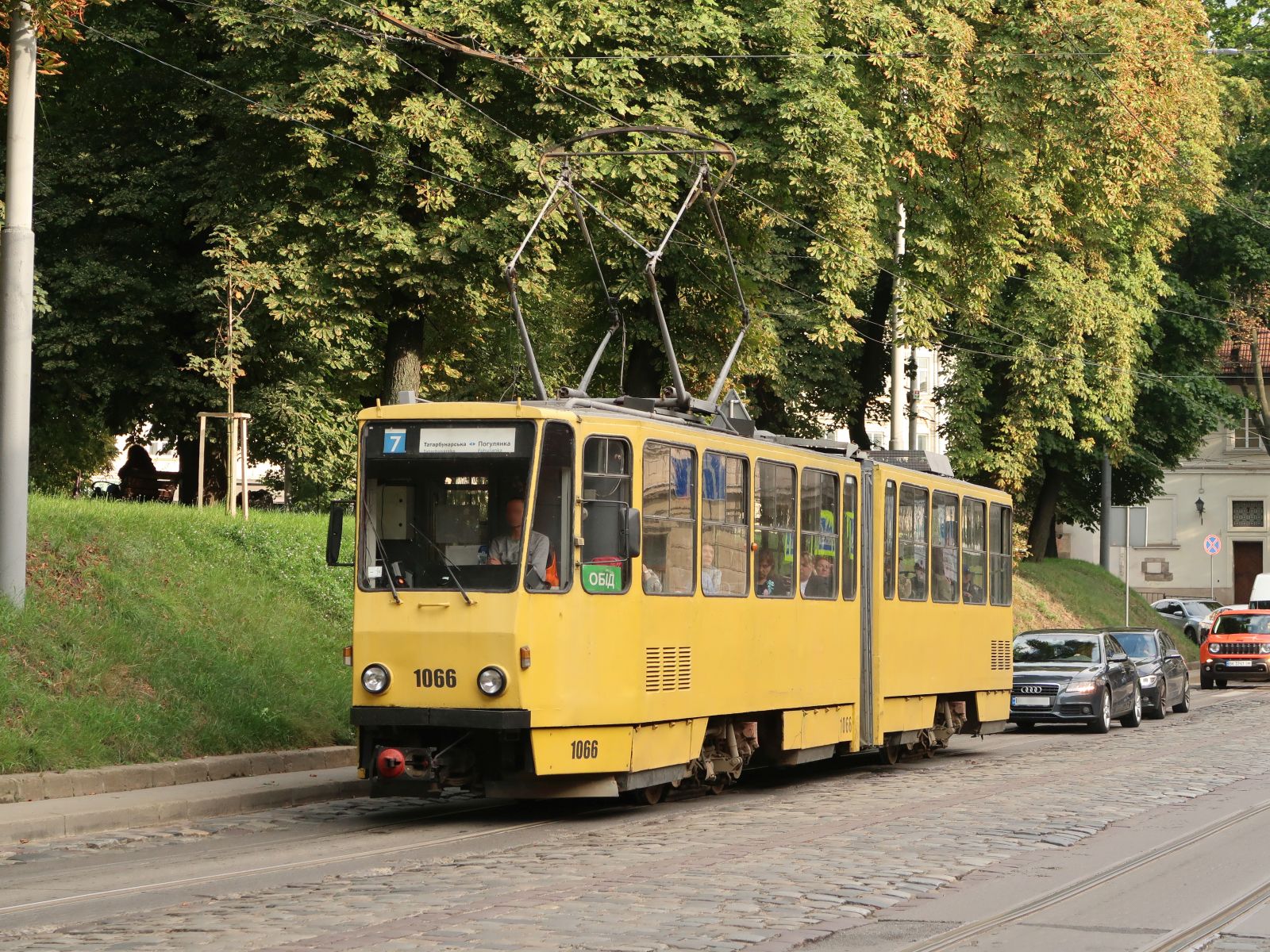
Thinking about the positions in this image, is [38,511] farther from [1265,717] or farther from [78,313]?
[1265,717]

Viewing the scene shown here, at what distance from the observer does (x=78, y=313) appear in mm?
28938

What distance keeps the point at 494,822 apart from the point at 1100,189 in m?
22.6

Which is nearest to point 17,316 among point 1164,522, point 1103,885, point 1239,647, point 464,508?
point 464,508

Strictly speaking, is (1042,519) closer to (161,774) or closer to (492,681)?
(161,774)

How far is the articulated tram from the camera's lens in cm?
1294

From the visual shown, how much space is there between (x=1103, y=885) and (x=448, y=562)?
5.32 meters

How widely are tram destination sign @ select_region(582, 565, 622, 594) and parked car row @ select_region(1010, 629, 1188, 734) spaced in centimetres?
1295

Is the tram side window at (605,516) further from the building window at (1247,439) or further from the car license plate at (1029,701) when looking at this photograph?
the building window at (1247,439)

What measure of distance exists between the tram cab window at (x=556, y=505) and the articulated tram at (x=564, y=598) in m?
0.01

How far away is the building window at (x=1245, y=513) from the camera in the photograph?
243ft

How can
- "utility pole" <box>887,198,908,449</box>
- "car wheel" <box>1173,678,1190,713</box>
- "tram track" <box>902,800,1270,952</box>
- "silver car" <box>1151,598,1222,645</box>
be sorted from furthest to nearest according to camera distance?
"silver car" <box>1151,598,1222,645</box>, "utility pole" <box>887,198,908,449</box>, "car wheel" <box>1173,678,1190,713</box>, "tram track" <box>902,800,1270,952</box>

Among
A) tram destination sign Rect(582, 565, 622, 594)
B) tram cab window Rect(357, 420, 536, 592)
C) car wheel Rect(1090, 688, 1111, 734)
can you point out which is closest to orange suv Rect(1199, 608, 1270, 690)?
car wheel Rect(1090, 688, 1111, 734)

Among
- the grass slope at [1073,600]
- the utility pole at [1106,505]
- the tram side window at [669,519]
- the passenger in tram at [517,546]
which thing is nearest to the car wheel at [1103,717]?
the tram side window at [669,519]

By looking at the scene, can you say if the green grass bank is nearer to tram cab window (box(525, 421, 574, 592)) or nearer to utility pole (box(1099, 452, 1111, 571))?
tram cab window (box(525, 421, 574, 592))
